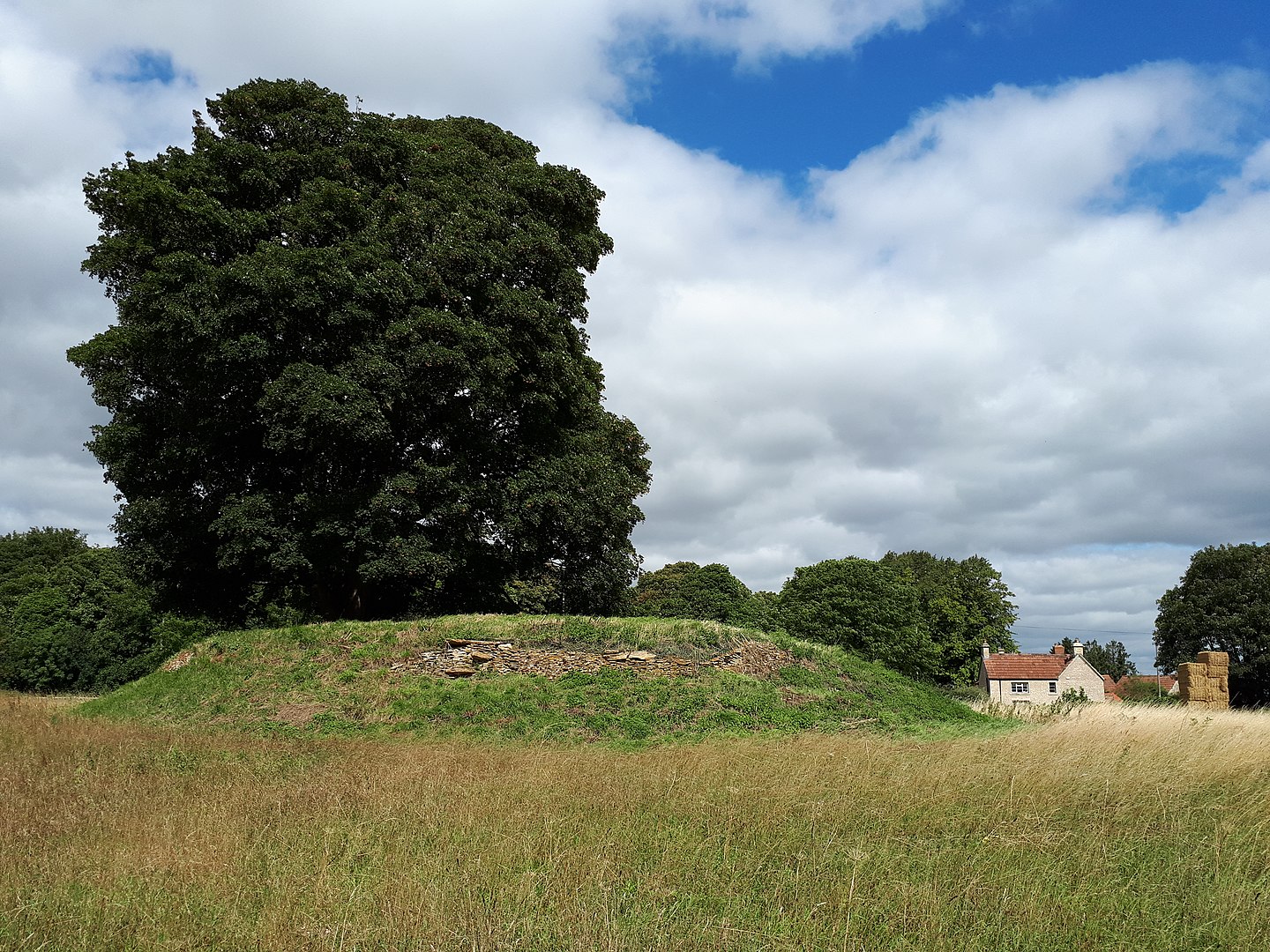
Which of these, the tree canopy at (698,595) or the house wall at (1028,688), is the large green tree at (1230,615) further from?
the tree canopy at (698,595)

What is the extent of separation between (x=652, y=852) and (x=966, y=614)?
63.5m

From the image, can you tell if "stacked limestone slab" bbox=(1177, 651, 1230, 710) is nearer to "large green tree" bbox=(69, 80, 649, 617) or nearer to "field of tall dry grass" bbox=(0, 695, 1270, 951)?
"field of tall dry grass" bbox=(0, 695, 1270, 951)

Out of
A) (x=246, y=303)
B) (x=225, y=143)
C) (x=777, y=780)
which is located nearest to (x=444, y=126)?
(x=225, y=143)

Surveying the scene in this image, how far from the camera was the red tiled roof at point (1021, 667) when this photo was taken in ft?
201

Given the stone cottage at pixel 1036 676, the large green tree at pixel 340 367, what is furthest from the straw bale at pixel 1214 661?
the stone cottage at pixel 1036 676

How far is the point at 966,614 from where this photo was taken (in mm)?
62906

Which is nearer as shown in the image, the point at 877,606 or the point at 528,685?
the point at 528,685

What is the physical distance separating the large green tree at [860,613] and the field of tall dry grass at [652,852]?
31969mm

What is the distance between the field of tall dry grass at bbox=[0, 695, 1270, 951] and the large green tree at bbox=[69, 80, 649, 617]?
11.0m

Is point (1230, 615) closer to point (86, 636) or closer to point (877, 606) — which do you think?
point (877, 606)

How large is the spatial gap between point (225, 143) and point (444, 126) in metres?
7.47

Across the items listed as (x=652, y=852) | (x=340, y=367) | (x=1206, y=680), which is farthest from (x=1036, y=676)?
(x=652, y=852)

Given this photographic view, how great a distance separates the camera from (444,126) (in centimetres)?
2616

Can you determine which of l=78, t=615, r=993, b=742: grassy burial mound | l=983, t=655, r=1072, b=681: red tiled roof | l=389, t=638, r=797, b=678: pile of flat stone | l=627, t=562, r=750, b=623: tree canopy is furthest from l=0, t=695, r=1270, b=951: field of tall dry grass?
l=983, t=655, r=1072, b=681: red tiled roof
